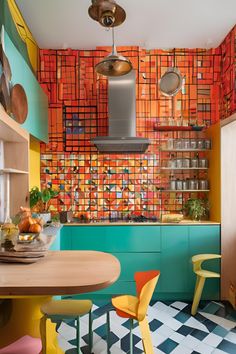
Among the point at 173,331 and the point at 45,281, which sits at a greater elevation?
the point at 45,281

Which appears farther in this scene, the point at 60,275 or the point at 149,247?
the point at 149,247

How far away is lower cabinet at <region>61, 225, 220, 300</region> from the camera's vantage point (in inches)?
118

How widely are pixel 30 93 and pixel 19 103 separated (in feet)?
1.17

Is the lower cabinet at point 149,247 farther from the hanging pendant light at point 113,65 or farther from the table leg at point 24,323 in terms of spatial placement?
the hanging pendant light at point 113,65

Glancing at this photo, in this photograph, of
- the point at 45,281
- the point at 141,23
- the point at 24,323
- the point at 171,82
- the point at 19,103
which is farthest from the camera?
the point at 171,82

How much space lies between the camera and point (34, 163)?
3.21m

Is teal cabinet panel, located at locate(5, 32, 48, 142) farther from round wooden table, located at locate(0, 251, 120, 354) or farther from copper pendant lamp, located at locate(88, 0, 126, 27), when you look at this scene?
round wooden table, located at locate(0, 251, 120, 354)

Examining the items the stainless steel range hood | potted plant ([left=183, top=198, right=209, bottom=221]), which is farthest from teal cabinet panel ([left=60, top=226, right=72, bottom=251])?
potted plant ([left=183, top=198, right=209, bottom=221])

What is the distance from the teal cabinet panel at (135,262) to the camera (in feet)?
9.87

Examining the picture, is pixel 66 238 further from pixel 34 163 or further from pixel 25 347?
pixel 25 347

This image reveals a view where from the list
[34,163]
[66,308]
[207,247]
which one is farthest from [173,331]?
[34,163]

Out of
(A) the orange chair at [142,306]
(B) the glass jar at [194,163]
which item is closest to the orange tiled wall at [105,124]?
(B) the glass jar at [194,163]

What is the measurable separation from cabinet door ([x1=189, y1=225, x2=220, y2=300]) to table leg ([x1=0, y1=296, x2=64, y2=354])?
6.30 ft

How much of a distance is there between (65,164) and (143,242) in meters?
1.45
